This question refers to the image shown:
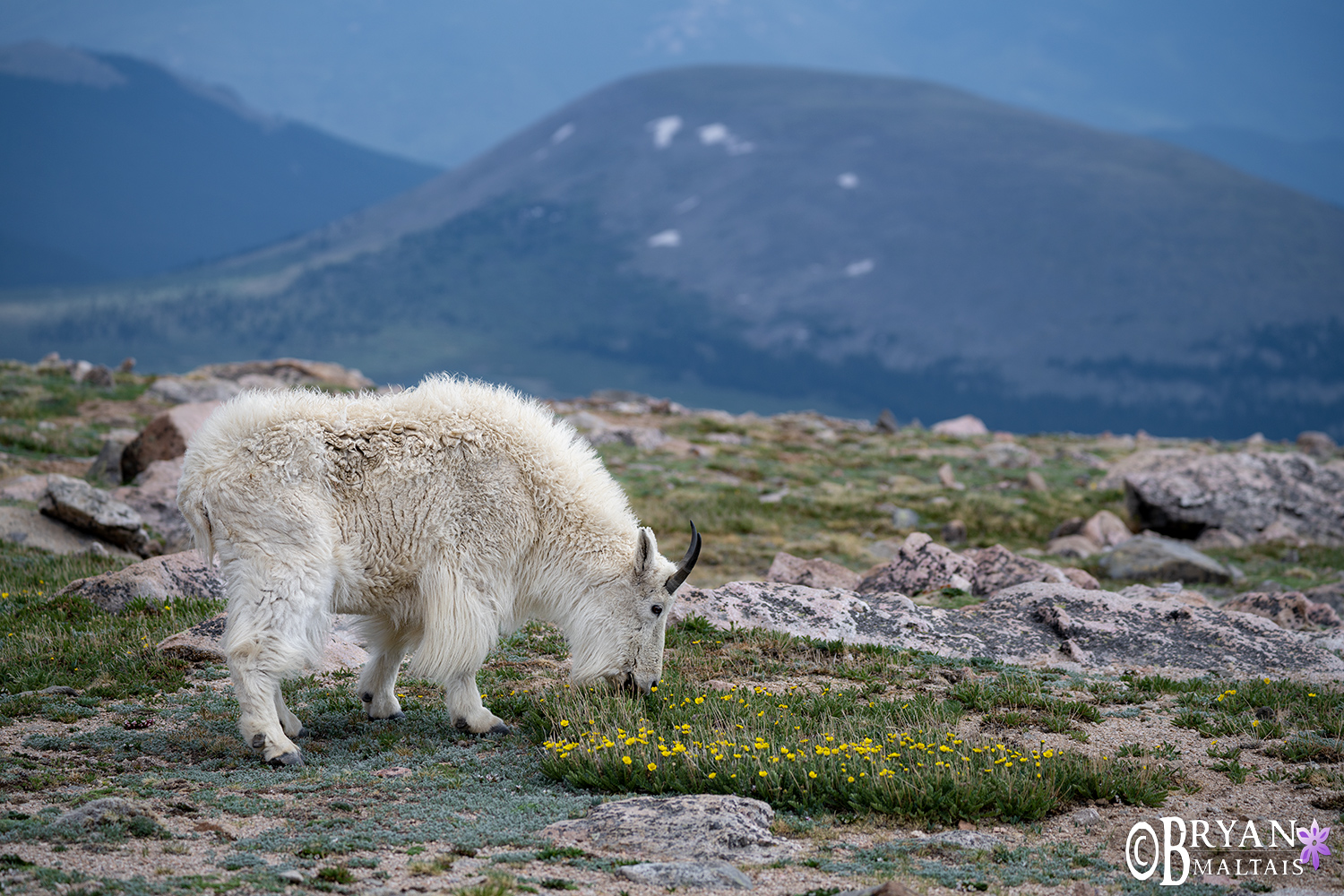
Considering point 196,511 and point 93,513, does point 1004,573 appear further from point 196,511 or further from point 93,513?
point 93,513

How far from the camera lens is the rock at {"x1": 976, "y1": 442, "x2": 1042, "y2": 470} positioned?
Answer: 29.5 metres

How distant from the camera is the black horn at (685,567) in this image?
7242 millimetres

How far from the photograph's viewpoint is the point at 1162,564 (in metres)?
16.6

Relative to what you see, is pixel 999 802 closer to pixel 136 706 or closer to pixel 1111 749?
pixel 1111 749

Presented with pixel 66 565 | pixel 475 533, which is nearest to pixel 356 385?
pixel 66 565

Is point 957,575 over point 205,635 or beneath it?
over

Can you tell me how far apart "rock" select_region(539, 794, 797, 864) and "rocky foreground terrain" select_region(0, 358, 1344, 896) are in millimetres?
20

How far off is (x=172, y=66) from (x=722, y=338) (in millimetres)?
137540

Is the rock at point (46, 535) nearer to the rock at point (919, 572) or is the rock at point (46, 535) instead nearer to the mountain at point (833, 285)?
the rock at point (919, 572)

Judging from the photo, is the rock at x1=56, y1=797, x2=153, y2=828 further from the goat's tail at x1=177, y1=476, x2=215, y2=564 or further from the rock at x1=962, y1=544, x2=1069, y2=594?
the rock at x1=962, y1=544, x2=1069, y2=594

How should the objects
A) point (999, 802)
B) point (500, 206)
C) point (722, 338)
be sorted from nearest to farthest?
point (999, 802) → point (722, 338) → point (500, 206)

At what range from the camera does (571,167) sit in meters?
143

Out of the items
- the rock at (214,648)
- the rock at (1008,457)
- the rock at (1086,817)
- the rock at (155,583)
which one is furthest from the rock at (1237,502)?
the rock at (155,583)

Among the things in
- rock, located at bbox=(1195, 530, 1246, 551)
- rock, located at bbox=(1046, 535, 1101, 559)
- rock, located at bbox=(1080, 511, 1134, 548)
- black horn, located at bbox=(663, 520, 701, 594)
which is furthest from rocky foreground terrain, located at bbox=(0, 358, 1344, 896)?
rock, located at bbox=(1195, 530, 1246, 551)
